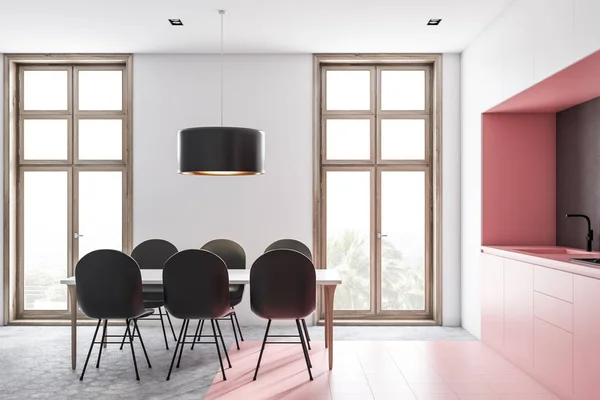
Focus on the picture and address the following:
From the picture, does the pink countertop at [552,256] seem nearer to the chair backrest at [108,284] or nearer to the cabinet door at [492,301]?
the cabinet door at [492,301]

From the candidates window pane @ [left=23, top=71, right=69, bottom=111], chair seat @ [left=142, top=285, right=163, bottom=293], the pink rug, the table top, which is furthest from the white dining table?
window pane @ [left=23, top=71, right=69, bottom=111]

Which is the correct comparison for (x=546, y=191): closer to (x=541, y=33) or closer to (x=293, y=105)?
(x=541, y=33)

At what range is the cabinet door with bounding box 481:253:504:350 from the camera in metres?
4.78

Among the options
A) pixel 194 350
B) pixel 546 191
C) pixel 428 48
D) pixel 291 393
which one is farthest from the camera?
pixel 428 48

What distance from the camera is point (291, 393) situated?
3777mm

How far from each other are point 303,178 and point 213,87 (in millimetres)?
1457

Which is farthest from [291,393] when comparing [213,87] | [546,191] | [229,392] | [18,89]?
[18,89]

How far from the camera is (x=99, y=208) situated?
6.27 meters

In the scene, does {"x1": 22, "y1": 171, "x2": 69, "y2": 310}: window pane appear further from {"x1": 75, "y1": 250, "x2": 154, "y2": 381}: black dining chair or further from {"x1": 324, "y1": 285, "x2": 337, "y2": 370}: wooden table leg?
{"x1": 324, "y1": 285, "x2": 337, "y2": 370}: wooden table leg

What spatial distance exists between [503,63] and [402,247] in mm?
2369

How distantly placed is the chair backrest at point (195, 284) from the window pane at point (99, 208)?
8.06ft

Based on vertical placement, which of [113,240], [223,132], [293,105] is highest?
[293,105]

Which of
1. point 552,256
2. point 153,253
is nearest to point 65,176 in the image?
point 153,253

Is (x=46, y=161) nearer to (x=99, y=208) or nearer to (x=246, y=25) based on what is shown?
(x=99, y=208)
